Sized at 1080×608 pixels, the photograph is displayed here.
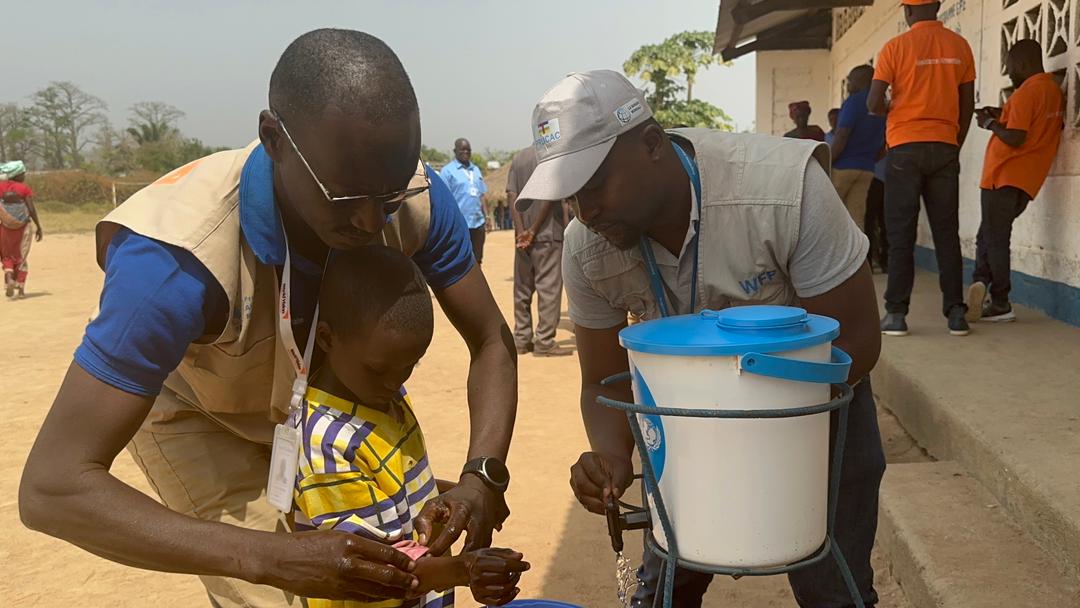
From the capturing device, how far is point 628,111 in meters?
1.85

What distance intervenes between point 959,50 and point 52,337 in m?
8.70

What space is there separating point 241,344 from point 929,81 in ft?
14.0

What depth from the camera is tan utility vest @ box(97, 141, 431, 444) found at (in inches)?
67.2

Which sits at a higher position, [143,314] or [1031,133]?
[1031,133]

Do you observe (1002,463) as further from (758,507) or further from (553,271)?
(553,271)

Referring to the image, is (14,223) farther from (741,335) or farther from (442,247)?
(741,335)

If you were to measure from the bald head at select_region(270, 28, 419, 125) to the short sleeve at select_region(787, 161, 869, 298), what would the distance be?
81 centimetres

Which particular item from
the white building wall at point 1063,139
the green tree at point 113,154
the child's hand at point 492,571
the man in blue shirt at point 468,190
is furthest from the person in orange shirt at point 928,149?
the green tree at point 113,154

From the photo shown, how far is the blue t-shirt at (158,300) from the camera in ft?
→ 5.15

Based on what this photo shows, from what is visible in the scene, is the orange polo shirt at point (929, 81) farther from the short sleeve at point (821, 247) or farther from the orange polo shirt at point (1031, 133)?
the short sleeve at point (821, 247)

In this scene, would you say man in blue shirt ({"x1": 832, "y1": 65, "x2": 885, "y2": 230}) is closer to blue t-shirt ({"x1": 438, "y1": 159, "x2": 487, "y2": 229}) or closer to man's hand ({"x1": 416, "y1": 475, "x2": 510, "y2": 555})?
blue t-shirt ({"x1": 438, "y1": 159, "x2": 487, "y2": 229})

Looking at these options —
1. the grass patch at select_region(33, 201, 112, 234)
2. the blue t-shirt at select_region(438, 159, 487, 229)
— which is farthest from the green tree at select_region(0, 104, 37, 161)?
the blue t-shirt at select_region(438, 159, 487, 229)

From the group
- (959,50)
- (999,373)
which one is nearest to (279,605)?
(999,373)

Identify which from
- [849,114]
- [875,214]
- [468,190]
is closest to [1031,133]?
[849,114]
